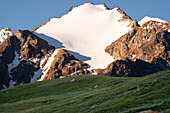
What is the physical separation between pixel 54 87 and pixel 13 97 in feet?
43.4

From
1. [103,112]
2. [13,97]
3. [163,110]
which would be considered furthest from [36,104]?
[163,110]

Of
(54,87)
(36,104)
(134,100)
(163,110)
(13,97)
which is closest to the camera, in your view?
(163,110)

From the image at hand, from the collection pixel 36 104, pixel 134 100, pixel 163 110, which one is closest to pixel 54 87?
pixel 36 104

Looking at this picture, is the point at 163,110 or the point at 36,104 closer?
the point at 163,110

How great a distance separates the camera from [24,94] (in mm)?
76000

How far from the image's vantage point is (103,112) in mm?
30828

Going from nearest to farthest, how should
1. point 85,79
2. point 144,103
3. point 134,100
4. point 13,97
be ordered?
point 144,103 < point 134,100 < point 13,97 < point 85,79

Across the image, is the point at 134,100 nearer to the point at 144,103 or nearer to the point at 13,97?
the point at 144,103

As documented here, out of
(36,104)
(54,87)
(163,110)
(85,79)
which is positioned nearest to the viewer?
(163,110)

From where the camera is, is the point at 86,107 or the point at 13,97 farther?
the point at 13,97

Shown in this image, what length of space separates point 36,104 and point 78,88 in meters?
21.2

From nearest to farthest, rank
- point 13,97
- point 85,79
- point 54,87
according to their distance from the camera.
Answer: point 13,97 → point 54,87 → point 85,79

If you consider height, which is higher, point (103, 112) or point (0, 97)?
point (0, 97)

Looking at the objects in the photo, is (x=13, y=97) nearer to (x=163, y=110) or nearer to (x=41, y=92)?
(x=41, y=92)
